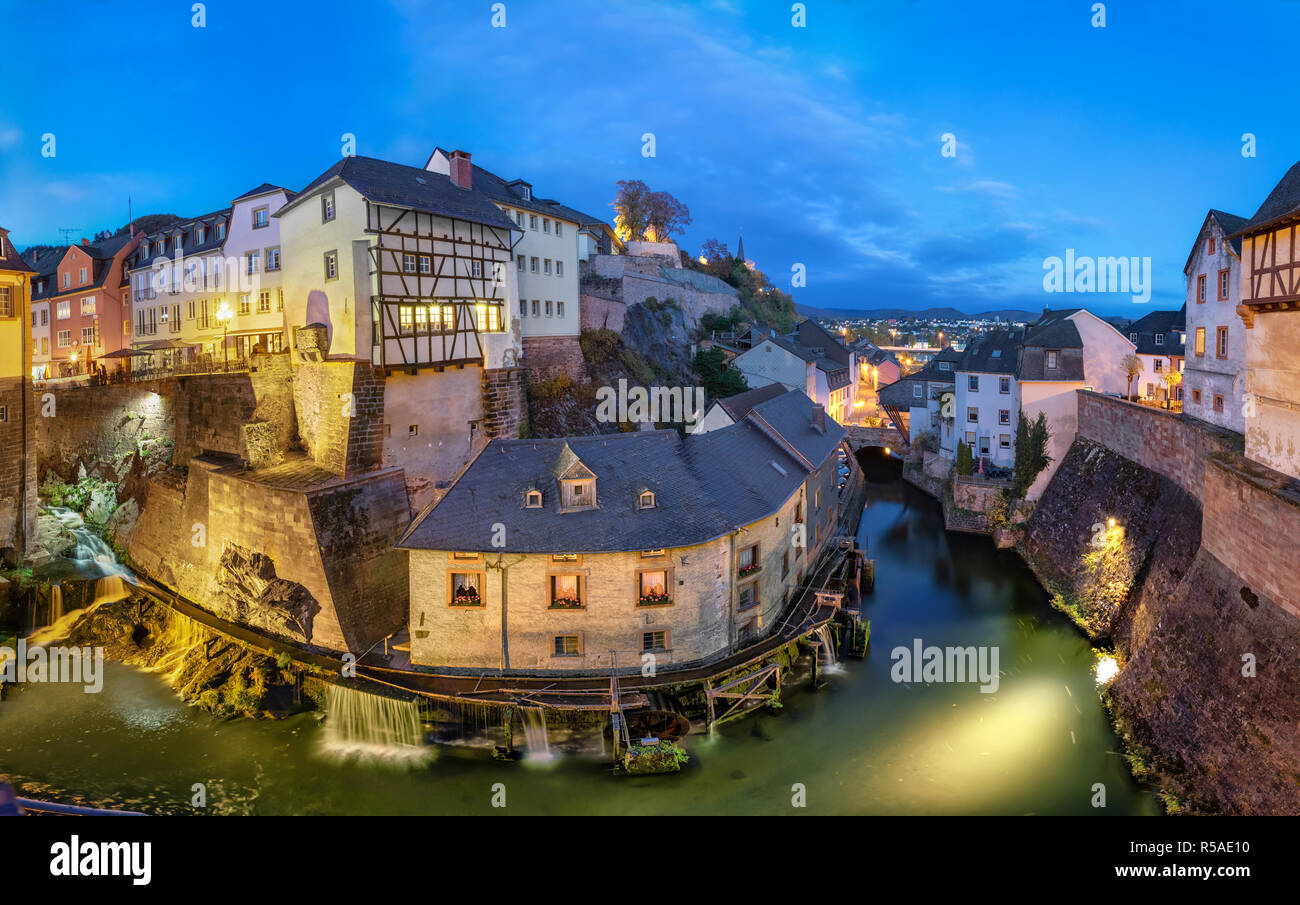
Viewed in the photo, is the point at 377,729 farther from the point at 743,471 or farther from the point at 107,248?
the point at 107,248

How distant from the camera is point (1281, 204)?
1859cm

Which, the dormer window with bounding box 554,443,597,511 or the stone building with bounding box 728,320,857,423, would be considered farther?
the stone building with bounding box 728,320,857,423

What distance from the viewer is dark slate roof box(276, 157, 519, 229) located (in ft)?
80.4

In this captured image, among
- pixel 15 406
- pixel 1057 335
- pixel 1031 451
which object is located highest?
pixel 1057 335

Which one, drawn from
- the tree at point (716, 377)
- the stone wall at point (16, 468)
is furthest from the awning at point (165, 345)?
the tree at point (716, 377)

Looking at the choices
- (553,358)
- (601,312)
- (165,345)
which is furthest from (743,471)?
(165,345)

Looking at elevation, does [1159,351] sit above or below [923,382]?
above

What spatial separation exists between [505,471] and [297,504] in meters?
6.96

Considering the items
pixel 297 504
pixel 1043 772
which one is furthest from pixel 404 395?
pixel 1043 772

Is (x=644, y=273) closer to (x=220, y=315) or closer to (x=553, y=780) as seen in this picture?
(x=220, y=315)

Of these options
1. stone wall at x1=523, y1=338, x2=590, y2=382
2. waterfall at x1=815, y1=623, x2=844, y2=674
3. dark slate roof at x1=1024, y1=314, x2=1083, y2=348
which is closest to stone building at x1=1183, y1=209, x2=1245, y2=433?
dark slate roof at x1=1024, y1=314, x2=1083, y2=348

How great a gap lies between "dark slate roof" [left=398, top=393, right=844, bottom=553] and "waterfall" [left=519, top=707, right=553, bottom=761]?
4107mm

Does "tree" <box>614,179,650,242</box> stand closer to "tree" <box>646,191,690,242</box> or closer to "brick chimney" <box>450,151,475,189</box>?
"tree" <box>646,191,690,242</box>

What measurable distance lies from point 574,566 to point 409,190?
15.4 metres
